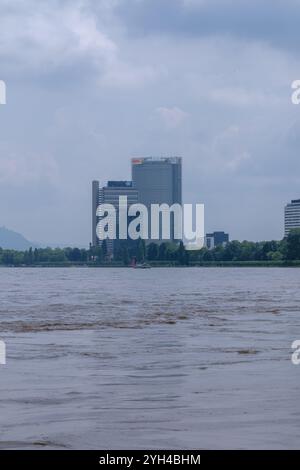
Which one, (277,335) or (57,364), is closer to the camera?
(57,364)

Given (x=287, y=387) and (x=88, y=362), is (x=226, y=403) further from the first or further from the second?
(x=88, y=362)

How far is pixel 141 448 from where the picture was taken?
1324 centimetres

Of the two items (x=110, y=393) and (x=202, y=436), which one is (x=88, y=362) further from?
(x=202, y=436)

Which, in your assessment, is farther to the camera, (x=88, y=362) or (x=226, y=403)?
(x=88, y=362)

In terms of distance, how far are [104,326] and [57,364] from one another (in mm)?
13527

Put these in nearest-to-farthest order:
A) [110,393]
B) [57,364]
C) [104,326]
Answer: [110,393] < [57,364] < [104,326]

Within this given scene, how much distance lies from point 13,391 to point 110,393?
1718 millimetres

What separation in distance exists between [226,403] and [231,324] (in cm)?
2123
